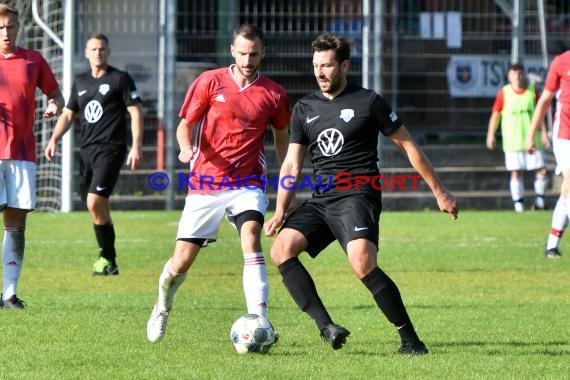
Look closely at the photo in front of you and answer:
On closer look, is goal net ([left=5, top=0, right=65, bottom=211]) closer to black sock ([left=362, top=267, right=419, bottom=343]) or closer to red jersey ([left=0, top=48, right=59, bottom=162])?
red jersey ([left=0, top=48, right=59, bottom=162])

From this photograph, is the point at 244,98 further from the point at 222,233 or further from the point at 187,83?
the point at 187,83

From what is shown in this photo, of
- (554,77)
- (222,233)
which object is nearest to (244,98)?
(554,77)

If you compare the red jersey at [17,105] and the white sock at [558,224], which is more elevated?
the red jersey at [17,105]

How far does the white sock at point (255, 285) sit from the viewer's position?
7.86 meters

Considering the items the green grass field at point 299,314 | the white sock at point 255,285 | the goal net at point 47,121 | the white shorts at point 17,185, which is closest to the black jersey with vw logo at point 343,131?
the white sock at point 255,285

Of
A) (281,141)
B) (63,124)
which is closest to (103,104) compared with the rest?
(63,124)

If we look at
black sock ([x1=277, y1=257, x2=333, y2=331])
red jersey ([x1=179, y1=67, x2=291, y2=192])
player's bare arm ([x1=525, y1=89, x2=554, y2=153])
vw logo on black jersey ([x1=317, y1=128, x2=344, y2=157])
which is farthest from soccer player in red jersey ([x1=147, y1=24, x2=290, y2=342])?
player's bare arm ([x1=525, y1=89, x2=554, y2=153])

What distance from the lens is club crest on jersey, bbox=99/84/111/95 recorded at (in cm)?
1255

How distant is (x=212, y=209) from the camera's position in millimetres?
8125

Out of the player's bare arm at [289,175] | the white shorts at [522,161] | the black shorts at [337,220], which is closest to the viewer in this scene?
the black shorts at [337,220]

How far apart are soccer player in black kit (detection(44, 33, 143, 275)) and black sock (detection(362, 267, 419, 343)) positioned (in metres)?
5.33

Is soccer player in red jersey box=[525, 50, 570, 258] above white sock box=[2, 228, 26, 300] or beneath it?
above

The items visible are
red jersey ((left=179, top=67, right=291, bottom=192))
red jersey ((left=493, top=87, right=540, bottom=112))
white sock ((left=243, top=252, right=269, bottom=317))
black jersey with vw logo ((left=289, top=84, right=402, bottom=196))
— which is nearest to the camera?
black jersey with vw logo ((left=289, top=84, right=402, bottom=196))

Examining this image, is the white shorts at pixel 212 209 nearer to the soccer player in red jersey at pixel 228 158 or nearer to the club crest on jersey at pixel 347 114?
the soccer player in red jersey at pixel 228 158
